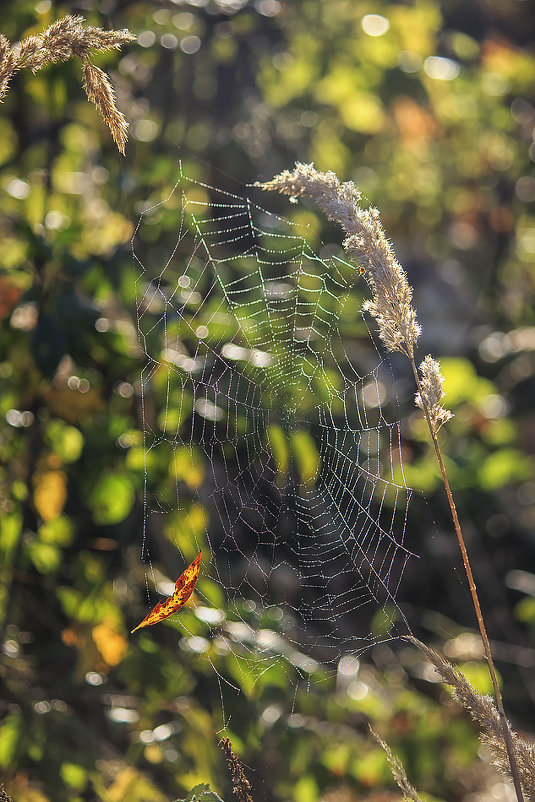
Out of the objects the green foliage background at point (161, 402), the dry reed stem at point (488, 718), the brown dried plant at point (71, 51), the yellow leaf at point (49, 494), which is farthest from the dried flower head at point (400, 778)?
the yellow leaf at point (49, 494)

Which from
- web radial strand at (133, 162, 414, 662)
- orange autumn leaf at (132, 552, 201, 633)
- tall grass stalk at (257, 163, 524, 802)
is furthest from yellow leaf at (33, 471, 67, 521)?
tall grass stalk at (257, 163, 524, 802)

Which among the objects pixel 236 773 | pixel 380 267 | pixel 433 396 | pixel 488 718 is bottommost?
pixel 236 773

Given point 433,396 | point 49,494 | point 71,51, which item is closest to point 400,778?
point 433,396

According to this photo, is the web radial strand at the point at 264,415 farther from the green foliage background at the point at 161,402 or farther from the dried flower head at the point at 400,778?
the dried flower head at the point at 400,778

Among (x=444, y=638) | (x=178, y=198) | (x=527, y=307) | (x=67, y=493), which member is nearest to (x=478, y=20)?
(x=527, y=307)

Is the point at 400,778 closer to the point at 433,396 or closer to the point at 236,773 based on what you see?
the point at 236,773

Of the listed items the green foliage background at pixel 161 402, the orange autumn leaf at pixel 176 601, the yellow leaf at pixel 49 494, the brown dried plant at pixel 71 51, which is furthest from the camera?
the yellow leaf at pixel 49 494
